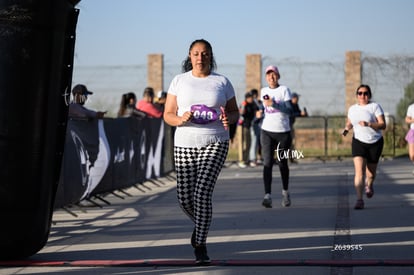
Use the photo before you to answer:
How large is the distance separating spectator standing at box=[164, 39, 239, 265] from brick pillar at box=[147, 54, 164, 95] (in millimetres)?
24383

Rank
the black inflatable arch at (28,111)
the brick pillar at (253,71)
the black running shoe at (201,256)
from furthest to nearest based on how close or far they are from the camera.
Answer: the brick pillar at (253,71) → the black running shoe at (201,256) → the black inflatable arch at (28,111)

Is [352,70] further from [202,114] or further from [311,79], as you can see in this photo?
[202,114]

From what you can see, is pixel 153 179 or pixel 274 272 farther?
pixel 153 179

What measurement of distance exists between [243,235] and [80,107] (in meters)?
4.03

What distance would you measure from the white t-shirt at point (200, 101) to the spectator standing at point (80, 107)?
4693 mm

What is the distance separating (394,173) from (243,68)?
12016 mm

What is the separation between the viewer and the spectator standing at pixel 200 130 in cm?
869

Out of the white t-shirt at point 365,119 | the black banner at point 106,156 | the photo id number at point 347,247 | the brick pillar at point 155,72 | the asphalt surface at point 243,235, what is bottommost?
the asphalt surface at point 243,235

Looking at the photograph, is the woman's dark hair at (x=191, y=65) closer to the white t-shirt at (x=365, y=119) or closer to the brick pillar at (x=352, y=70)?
the white t-shirt at (x=365, y=119)

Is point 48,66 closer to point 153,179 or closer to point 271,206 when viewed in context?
point 271,206

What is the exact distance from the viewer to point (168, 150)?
803 inches

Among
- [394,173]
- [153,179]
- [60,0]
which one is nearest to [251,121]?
[394,173]

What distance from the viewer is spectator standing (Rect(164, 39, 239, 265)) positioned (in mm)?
8688

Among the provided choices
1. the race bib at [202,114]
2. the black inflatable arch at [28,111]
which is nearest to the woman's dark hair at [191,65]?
the race bib at [202,114]
